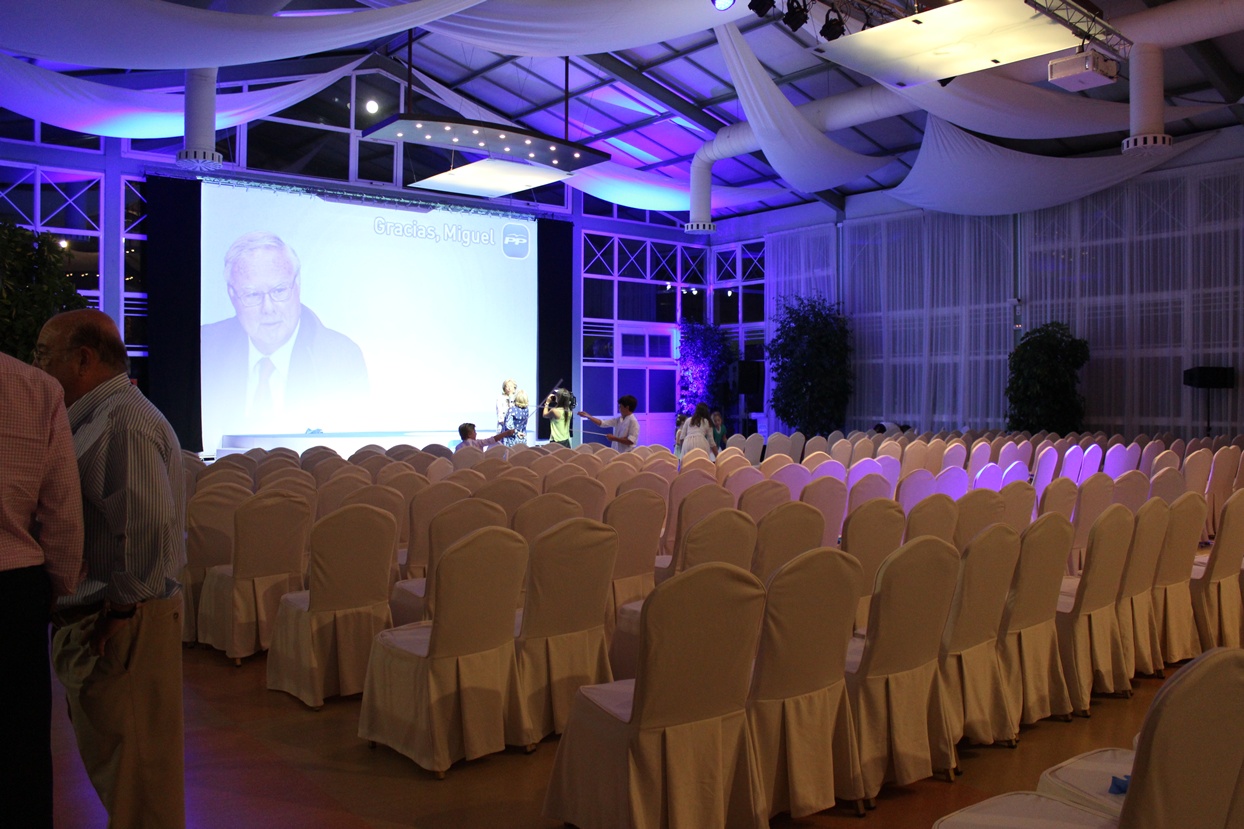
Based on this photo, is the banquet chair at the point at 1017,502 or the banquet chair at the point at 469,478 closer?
the banquet chair at the point at 1017,502

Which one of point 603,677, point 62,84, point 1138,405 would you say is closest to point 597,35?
point 62,84

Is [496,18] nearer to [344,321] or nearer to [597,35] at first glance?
[597,35]

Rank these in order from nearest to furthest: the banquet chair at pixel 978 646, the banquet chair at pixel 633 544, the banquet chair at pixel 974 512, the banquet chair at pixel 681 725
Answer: the banquet chair at pixel 681 725 < the banquet chair at pixel 978 646 < the banquet chair at pixel 633 544 < the banquet chair at pixel 974 512

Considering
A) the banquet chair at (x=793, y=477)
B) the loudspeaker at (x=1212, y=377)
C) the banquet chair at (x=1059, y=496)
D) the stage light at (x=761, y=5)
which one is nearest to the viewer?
the banquet chair at (x=1059, y=496)

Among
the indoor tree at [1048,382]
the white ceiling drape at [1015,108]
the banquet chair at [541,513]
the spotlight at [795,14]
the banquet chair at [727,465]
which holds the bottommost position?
the banquet chair at [541,513]

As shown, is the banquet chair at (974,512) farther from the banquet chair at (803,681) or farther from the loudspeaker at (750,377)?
the loudspeaker at (750,377)

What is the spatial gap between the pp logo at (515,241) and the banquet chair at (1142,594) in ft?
44.1

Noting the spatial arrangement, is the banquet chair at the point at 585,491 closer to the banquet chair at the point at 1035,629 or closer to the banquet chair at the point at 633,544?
the banquet chair at the point at 633,544

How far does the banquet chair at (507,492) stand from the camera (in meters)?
5.43

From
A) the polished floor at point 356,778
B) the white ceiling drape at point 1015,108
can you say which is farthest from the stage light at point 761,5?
the polished floor at point 356,778

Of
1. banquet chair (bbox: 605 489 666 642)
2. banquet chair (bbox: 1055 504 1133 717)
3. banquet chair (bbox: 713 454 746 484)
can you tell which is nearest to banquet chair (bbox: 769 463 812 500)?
banquet chair (bbox: 713 454 746 484)

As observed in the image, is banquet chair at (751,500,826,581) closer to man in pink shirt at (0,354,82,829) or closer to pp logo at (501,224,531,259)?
man in pink shirt at (0,354,82,829)

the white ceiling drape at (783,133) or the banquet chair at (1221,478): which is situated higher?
the white ceiling drape at (783,133)

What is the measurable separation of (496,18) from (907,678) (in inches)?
298
